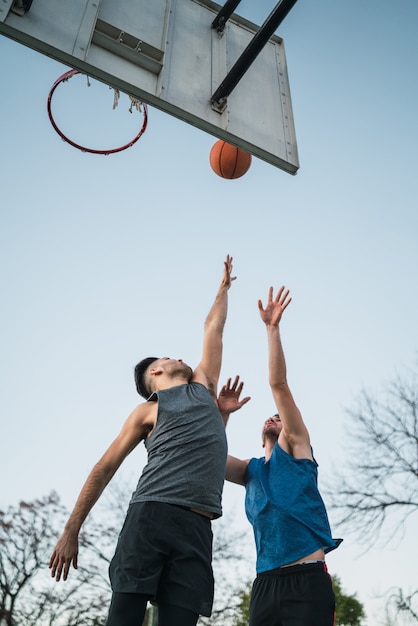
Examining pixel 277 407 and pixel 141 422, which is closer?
pixel 141 422

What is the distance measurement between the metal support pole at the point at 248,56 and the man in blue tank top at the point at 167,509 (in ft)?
8.34

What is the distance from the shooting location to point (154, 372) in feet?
12.5

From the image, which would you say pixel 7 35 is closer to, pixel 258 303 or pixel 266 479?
pixel 258 303

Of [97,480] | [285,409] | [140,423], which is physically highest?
[285,409]

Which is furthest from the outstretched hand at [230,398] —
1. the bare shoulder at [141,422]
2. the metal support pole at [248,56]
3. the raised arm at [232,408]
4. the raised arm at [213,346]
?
the metal support pole at [248,56]

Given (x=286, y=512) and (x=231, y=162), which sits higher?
(x=231, y=162)

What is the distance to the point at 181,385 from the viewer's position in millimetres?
3480

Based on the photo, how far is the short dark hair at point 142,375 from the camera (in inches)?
156

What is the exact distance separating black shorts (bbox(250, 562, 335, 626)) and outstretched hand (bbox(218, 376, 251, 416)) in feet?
4.21

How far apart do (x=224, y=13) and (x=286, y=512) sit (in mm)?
4696

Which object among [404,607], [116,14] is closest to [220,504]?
[116,14]

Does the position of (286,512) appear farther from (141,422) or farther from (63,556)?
(63,556)

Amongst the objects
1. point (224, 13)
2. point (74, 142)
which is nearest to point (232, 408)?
point (74, 142)

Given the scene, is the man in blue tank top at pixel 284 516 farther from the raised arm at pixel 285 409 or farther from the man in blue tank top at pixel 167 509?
the man in blue tank top at pixel 167 509
